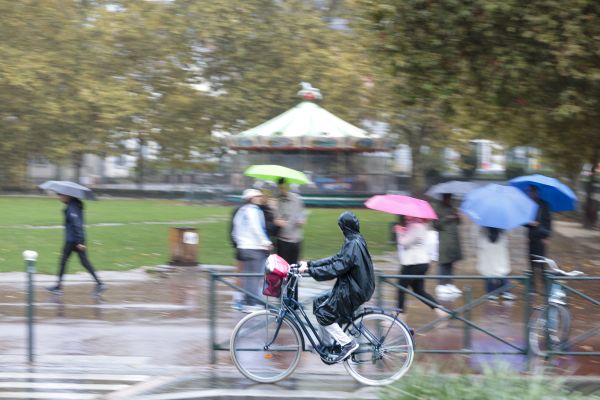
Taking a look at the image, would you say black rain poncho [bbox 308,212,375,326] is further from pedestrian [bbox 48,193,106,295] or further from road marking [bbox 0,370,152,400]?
pedestrian [bbox 48,193,106,295]

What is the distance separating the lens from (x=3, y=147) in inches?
1587

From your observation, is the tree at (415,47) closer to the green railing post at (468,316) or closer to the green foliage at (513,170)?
the green railing post at (468,316)

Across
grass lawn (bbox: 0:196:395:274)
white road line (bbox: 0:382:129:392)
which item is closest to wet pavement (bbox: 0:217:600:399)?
white road line (bbox: 0:382:129:392)

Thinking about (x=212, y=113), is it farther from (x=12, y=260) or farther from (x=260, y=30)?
(x=12, y=260)

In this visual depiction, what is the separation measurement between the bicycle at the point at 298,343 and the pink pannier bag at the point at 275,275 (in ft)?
0.20

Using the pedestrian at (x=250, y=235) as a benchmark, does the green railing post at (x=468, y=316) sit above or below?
below

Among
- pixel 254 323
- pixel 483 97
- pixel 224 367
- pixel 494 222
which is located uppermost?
pixel 483 97

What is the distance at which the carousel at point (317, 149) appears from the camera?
1199 inches

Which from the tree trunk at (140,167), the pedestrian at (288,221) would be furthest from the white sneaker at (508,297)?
the tree trunk at (140,167)

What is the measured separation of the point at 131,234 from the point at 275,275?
13.7 meters

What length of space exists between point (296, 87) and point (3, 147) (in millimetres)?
14187

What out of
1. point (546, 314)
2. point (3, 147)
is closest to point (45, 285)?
point (546, 314)

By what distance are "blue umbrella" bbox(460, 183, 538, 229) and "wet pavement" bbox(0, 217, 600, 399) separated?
882 millimetres

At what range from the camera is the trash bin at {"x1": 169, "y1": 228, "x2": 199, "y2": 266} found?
16234 mm
